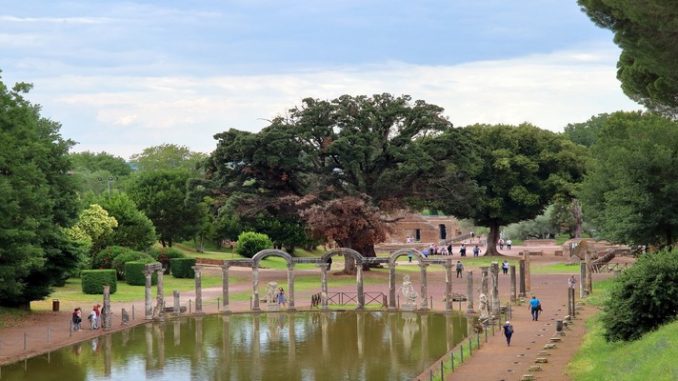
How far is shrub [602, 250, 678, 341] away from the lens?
3059cm

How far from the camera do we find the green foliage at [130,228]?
238ft

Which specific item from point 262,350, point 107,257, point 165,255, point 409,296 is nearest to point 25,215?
point 262,350

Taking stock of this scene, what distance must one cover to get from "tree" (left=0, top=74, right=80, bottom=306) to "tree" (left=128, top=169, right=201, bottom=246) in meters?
33.0

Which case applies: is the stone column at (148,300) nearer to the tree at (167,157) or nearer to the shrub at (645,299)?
the shrub at (645,299)

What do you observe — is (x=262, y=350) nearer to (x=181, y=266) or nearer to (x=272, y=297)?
(x=272, y=297)

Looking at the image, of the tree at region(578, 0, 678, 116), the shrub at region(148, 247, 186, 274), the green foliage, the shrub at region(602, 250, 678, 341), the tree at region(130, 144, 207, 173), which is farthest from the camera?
the tree at region(130, 144, 207, 173)

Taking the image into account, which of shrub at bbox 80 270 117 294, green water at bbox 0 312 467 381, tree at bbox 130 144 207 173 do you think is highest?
tree at bbox 130 144 207 173

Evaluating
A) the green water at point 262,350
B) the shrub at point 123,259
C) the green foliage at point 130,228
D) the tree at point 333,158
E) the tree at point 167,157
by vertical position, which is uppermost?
the tree at point 167,157

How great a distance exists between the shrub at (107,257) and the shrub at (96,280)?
27.0ft

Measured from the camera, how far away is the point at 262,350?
127 feet

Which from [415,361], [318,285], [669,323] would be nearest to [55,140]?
[318,285]

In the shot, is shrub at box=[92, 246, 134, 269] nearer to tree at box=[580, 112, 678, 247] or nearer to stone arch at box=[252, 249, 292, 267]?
stone arch at box=[252, 249, 292, 267]

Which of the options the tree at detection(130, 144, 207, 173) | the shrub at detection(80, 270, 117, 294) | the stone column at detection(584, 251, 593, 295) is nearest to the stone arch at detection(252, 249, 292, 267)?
the shrub at detection(80, 270, 117, 294)

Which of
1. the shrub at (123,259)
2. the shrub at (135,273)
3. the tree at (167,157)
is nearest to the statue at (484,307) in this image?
the shrub at (135,273)
